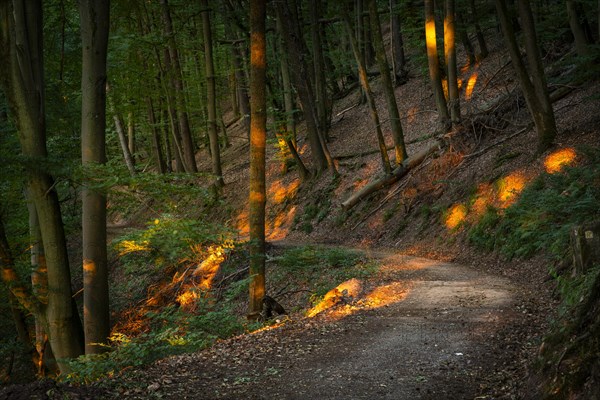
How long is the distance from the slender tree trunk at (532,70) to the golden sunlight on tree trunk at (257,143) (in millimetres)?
6968

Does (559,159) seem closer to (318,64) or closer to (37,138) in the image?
(37,138)

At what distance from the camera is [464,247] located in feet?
45.9

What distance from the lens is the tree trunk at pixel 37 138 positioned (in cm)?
935

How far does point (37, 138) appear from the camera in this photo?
9.42 m

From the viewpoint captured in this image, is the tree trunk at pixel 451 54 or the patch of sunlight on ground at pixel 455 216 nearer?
the patch of sunlight on ground at pixel 455 216

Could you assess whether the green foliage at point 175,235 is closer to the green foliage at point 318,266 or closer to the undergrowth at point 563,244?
the green foliage at point 318,266

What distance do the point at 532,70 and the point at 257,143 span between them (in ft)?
26.3

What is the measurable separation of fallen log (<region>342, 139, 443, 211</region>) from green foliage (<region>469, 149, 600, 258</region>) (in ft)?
17.6

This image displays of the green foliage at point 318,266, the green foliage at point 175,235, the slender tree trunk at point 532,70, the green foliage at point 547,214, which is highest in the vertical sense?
the slender tree trunk at point 532,70

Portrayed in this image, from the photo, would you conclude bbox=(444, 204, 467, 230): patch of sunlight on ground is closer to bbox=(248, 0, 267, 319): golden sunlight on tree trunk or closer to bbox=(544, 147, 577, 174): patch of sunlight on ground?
bbox=(544, 147, 577, 174): patch of sunlight on ground

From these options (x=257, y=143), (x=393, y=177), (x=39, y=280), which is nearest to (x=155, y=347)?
(x=257, y=143)

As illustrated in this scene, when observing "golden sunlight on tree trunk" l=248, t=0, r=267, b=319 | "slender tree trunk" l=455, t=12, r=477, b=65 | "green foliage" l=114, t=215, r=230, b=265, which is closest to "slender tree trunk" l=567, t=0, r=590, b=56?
"slender tree trunk" l=455, t=12, r=477, b=65

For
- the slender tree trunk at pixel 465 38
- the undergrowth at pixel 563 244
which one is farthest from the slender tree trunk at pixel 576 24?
the slender tree trunk at pixel 465 38

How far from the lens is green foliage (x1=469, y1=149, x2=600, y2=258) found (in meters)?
9.68
